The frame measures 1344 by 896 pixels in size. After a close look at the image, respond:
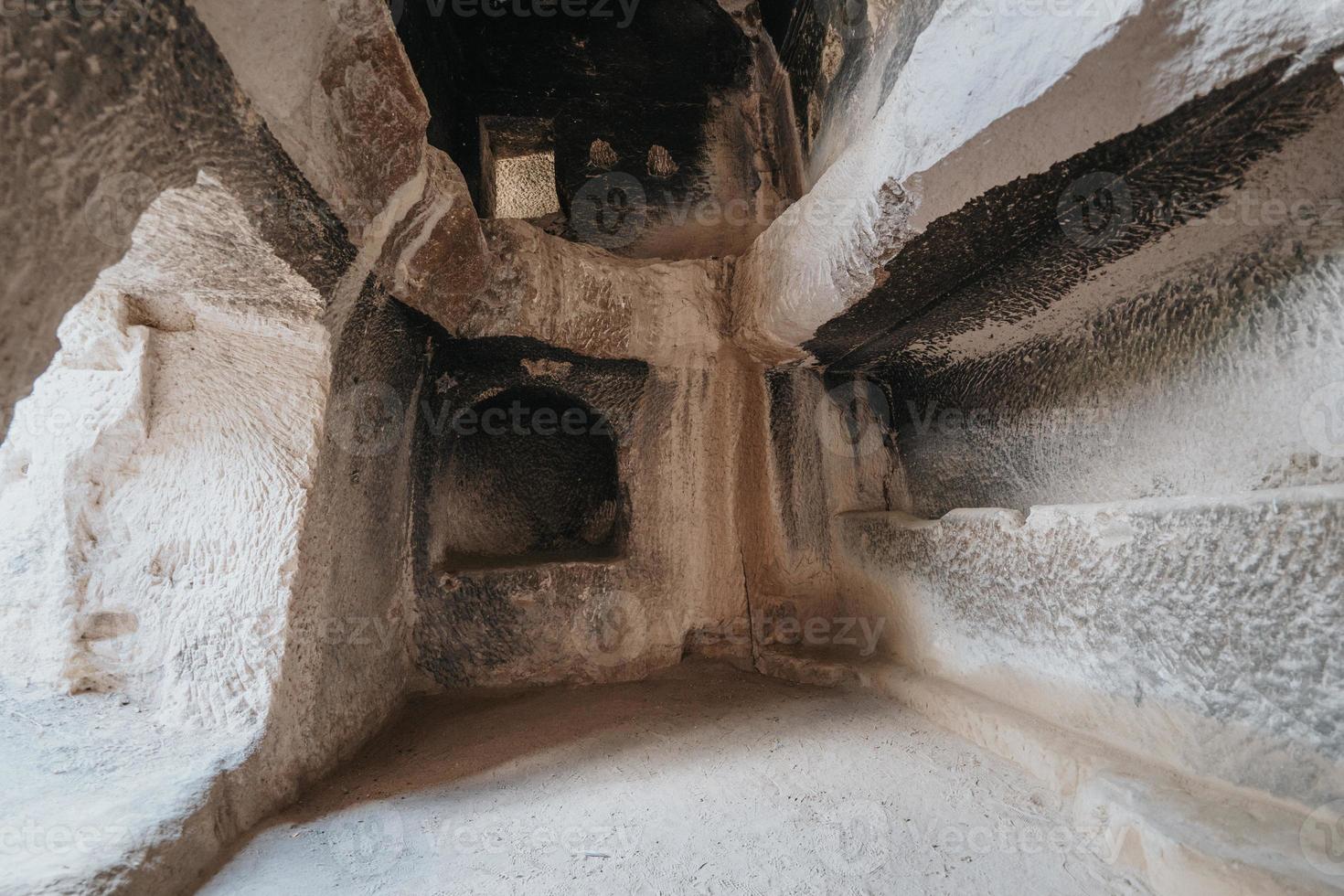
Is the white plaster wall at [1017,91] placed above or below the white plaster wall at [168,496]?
above

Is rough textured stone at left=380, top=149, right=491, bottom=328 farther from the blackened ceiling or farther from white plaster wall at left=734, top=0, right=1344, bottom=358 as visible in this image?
the blackened ceiling

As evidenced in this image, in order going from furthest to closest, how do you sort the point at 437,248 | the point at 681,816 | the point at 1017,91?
the point at 437,248, the point at 681,816, the point at 1017,91

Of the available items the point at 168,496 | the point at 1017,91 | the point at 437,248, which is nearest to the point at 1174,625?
the point at 1017,91

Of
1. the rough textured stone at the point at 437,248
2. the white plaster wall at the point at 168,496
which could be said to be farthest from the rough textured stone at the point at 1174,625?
the white plaster wall at the point at 168,496

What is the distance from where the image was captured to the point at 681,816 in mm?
1306

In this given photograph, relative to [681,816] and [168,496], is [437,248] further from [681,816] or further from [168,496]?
[681,816]

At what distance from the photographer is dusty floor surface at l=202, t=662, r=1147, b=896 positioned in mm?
1102

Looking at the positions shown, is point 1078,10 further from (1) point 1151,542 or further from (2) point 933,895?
(2) point 933,895

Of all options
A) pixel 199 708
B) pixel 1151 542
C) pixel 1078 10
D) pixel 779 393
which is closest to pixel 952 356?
pixel 779 393

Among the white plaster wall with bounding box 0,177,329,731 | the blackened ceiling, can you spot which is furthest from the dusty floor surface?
the blackened ceiling

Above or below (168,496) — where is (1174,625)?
below

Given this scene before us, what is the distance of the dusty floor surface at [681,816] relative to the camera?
1.10 m

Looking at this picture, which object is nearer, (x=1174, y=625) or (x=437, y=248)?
(x=1174, y=625)

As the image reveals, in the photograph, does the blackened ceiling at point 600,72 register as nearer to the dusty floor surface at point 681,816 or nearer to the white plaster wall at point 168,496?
the white plaster wall at point 168,496
